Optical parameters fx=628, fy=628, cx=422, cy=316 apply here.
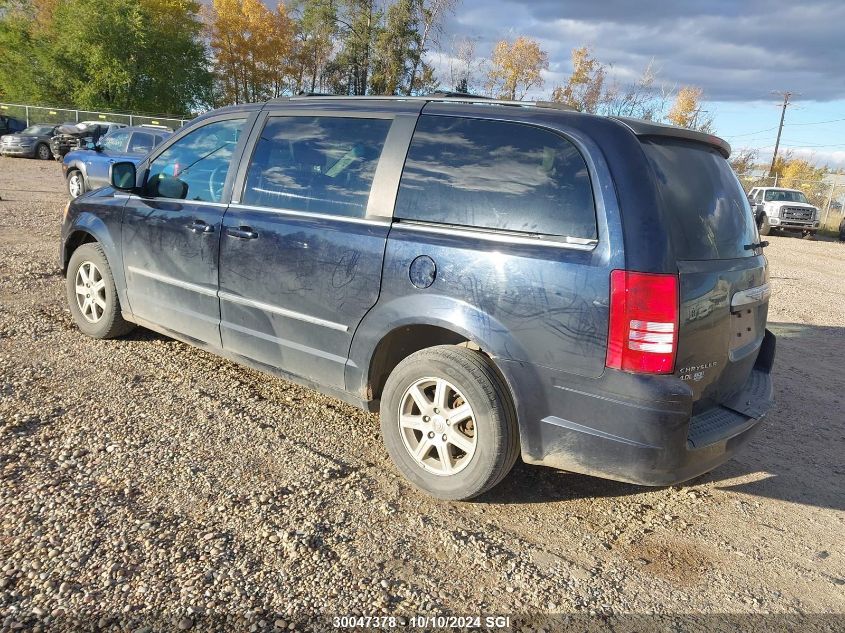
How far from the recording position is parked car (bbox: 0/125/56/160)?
25.8m

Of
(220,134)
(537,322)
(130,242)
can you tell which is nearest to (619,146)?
(537,322)

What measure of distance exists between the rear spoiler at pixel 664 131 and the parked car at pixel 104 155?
13.2 meters

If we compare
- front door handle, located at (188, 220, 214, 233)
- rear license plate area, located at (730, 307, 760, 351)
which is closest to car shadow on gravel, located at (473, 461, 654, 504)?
rear license plate area, located at (730, 307, 760, 351)

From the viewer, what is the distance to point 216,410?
406 cm

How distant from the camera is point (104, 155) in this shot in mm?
14219

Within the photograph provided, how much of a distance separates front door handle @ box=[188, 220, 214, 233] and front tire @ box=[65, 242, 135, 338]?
116 centimetres

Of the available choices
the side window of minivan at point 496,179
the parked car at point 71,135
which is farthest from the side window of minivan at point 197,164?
the parked car at point 71,135

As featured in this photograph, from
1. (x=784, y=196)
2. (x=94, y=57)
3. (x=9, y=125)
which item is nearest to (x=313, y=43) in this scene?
(x=94, y=57)

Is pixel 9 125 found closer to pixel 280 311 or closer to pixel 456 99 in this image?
pixel 280 311

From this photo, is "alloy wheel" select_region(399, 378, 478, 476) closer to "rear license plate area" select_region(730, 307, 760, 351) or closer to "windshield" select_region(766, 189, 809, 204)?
"rear license plate area" select_region(730, 307, 760, 351)

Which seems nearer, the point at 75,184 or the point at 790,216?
the point at 75,184

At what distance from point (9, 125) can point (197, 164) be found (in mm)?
30398

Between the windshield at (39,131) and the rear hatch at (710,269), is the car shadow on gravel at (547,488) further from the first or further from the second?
the windshield at (39,131)

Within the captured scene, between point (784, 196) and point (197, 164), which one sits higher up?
point (197, 164)
